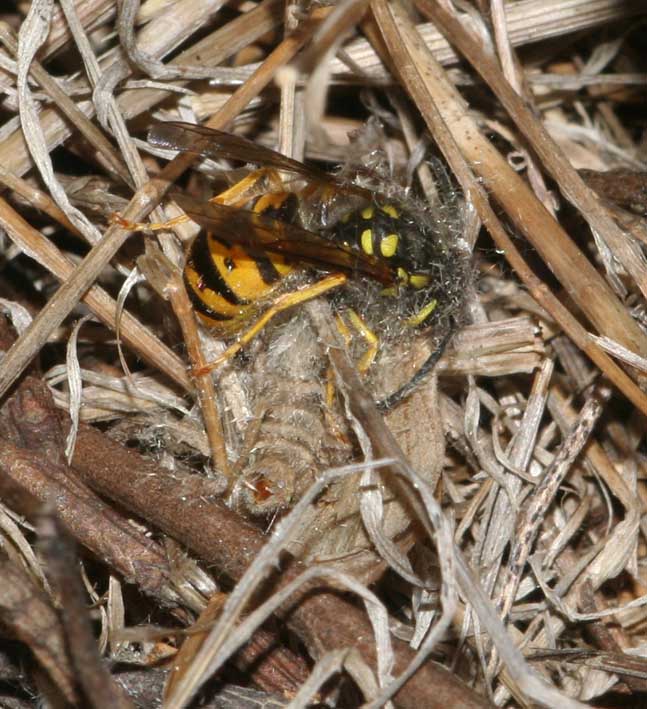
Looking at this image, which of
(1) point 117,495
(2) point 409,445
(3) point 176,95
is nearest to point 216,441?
(1) point 117,495

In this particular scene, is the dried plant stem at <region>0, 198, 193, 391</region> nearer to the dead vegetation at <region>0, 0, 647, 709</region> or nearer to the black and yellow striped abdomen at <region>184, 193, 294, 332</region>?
the dead vegetation at <region>0, 0, 647, 709</region>

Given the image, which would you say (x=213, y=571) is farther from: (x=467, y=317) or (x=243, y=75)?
(x=243, y=75)

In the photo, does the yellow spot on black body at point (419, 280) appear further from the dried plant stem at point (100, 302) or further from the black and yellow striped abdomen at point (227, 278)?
the dried plant stem at point (100, 302)

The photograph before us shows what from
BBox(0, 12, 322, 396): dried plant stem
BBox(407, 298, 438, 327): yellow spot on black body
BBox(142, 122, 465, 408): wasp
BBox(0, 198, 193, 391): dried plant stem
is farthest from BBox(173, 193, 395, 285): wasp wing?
BBox(0, 198, 193, 391): dried plant stem

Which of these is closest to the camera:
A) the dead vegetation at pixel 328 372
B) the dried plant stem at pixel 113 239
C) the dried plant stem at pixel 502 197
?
the dead vegetation at pixel 328 372

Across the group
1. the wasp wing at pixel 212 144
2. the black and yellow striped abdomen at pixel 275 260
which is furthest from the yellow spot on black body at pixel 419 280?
the wasp wing at pixel 212 144
